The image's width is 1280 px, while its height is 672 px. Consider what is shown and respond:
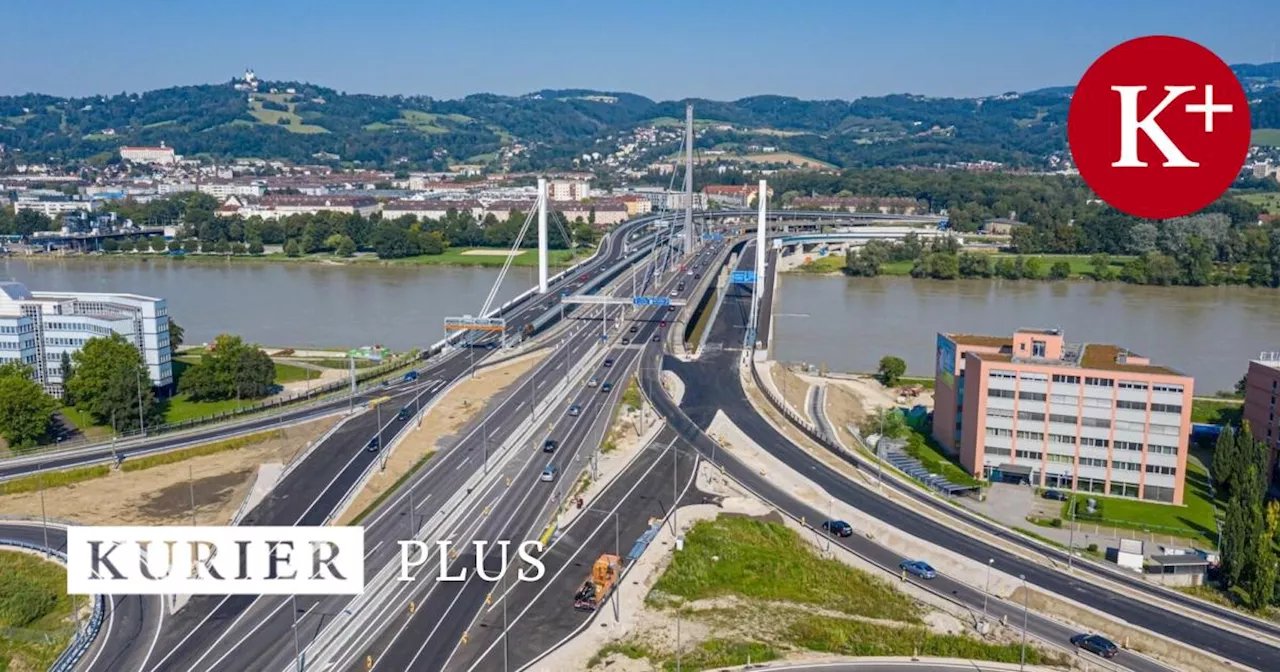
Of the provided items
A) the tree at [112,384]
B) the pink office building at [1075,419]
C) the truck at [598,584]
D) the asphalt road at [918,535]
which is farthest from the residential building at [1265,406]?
the tree at [112,384]

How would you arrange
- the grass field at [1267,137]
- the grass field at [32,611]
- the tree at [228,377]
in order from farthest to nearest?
the grass field at [1267,137] → the tree at [228,377] → the grass field at [32,611]

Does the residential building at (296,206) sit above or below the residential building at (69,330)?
above

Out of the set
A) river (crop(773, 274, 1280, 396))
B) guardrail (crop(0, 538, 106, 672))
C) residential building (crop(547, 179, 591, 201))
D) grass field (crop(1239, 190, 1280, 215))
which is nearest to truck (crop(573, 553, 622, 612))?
guardrail (crop(0, 538, 106, 672))

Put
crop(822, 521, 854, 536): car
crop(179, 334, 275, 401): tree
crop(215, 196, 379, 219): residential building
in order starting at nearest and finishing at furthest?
crop(822, 521, 854, 536): car
crop(179, 334, 275, 401): tree
crop(215, 196, 379, 219): residential building

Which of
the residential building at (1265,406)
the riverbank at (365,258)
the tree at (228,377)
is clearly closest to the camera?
the residential building at (1265,406)

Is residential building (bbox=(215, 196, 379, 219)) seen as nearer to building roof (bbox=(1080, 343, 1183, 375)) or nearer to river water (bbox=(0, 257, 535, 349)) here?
river water (bbox=(0, 257, 535, 349))

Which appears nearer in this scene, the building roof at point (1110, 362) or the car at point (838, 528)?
the car at point (838, 528)

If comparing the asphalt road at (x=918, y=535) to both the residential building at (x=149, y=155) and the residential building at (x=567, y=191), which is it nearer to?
the residential building at (x=567, y=191)
